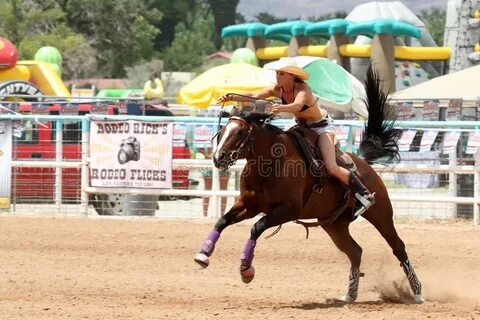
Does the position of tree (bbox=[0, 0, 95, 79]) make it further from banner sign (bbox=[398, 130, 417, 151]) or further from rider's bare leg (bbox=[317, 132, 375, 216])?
rider's bare leg (bbox=[317, 132, 375, 216])

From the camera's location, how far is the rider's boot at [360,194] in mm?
8414

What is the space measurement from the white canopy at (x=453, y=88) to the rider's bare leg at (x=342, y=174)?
13.7 metres

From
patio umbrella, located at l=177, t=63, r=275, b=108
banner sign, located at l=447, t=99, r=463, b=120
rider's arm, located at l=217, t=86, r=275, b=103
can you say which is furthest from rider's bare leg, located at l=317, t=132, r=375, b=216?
banner sign, located at l=447, t=99, r=463, b=120

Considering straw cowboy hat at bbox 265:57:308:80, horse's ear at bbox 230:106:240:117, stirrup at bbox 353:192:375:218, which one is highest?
straw cowboy hat at bbox 265:57:308:80

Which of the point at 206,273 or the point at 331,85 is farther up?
the point at 331,85

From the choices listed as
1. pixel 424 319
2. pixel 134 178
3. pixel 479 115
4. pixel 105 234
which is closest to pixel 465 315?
pixel 424 319

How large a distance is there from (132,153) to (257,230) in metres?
7.17

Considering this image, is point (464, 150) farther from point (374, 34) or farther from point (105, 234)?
point (374, 34)

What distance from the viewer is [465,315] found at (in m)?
7.52

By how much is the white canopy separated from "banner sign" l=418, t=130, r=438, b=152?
308 inches

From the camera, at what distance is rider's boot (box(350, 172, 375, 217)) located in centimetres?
841

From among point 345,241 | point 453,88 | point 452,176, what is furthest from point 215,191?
point 453,88

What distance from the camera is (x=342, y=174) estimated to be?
27.2 ft

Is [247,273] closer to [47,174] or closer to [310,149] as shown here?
[310,149]
